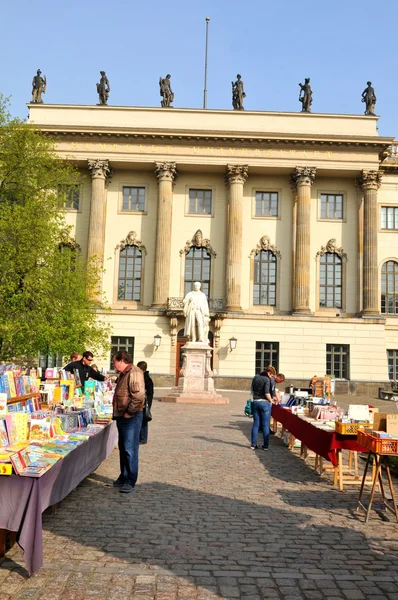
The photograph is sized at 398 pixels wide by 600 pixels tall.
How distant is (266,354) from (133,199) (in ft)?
45.9

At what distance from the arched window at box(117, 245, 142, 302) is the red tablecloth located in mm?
27861

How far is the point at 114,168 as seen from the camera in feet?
131

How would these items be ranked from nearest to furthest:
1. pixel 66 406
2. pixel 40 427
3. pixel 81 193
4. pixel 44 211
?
pixel 40 427
pixel 66 406
pixel 44 211
pixel 81 193

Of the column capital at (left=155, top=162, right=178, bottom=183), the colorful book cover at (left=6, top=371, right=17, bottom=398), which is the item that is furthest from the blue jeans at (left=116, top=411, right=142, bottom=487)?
the column capital at (left=155, top=162, right=178, bottom=183)

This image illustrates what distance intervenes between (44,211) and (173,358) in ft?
46.8

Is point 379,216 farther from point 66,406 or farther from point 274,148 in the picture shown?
Result: point 66,406

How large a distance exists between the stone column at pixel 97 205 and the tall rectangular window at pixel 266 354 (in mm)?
12116

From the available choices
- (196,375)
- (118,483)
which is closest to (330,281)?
(196,375)

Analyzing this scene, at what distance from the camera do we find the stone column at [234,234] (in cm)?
3762

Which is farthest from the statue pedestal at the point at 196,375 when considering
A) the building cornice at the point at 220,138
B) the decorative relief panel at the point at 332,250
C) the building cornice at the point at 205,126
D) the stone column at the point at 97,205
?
the building cornice at the point at 205,126

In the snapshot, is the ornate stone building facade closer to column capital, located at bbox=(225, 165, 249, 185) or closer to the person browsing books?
column capital, located at bbox=(225, 165, 249, 185)

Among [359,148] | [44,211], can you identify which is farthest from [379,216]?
[44,211]

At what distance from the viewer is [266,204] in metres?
39.9

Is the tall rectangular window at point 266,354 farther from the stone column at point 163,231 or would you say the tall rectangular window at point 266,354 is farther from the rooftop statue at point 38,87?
the rooftop statue at point 38,87
